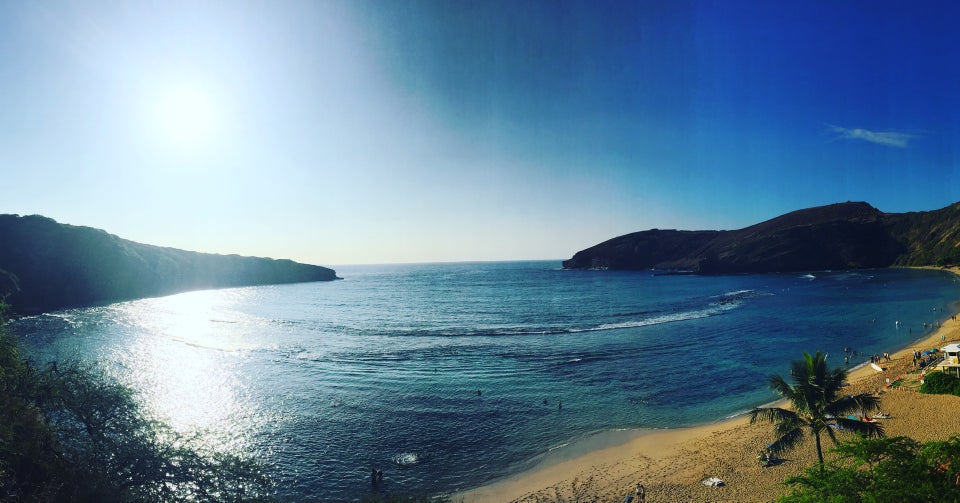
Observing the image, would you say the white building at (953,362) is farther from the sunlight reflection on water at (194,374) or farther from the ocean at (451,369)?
the sunlight reflection on water at (194,374)

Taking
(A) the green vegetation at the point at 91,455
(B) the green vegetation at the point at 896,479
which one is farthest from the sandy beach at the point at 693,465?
(A) the green vegetation at the point at 91,455

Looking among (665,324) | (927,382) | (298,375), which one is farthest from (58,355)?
(927,382)

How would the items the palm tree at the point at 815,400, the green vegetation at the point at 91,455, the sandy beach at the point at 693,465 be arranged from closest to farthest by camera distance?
the green vegetation at the point at 91,455 → the palm tree at the point at 815,400 → the sandy beach at the point at 693,465

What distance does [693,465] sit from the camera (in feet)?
99.2

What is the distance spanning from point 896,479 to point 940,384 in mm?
35545

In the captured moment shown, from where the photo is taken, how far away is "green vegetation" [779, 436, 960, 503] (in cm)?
1395

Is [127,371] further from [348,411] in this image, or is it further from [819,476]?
[819,476]

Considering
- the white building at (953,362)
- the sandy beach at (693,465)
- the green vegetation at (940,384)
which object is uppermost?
the white building at (953,362)

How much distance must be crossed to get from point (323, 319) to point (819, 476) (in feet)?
319

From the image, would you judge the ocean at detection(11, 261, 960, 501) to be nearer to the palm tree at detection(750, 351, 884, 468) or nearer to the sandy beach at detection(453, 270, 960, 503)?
the sandy beach at detection(453, 270, 960, 503)

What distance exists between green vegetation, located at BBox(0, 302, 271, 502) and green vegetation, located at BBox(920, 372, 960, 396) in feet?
184

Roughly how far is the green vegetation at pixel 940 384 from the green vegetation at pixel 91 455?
56014 millimetres

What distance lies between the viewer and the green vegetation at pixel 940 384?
37156 mm

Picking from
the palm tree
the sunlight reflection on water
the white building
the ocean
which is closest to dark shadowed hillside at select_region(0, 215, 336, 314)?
the ocean
